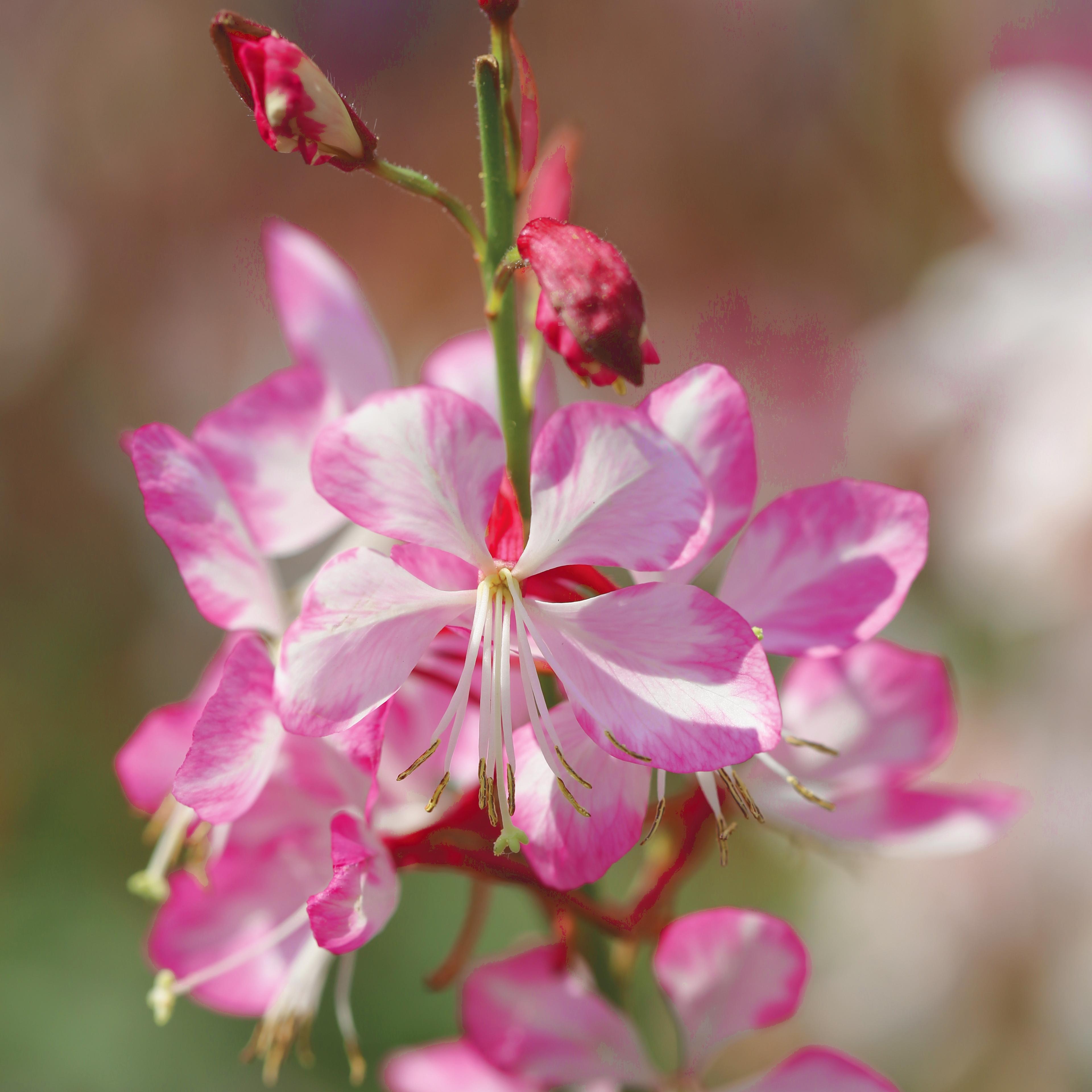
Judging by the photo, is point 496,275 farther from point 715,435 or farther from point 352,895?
point 352,895

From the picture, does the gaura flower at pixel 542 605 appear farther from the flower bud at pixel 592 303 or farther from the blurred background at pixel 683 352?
the blurred background at pixel 683 352

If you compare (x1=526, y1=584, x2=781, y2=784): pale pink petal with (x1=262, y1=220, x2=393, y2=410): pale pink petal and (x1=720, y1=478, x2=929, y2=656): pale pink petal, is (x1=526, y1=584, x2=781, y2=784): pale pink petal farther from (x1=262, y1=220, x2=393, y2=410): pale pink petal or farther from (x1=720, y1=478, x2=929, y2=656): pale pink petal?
(x1=262, y1=220, x2=393, y2=410): pale pink petal

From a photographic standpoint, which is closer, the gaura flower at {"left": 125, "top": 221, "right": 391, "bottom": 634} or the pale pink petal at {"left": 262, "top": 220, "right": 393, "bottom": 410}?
the gaura flower at {"left": 125, "top": 221, "right": 391, "bottom": 634}

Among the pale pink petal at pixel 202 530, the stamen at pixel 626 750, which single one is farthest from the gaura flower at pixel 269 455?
the stamen at pixel 626 750

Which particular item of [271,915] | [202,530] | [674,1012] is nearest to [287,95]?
[202,530]

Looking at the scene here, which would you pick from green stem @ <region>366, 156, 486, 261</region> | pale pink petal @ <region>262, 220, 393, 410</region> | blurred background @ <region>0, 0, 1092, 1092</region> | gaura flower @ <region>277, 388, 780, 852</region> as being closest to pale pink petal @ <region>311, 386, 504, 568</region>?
gaura flower @ <region>277, 388, 780, 852</region>
